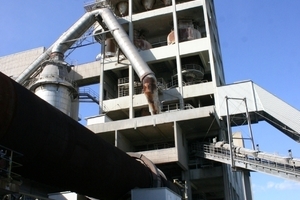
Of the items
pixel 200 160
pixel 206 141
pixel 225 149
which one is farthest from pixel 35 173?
pixel 206 141

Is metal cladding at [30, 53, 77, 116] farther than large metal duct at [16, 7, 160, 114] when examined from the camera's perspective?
Yes

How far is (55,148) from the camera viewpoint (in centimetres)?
928

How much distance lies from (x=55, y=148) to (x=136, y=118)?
65.2ft

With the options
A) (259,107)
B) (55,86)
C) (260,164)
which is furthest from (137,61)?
(260,164)

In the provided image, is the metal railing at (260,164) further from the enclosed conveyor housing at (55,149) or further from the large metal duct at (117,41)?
the enclosed conveyor housing at (55,149)

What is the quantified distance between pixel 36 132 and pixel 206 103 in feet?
92.5

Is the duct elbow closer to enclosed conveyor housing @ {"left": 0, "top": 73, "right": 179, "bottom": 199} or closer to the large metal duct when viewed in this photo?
the large metal duct

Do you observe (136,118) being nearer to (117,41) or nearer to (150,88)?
(150,88)

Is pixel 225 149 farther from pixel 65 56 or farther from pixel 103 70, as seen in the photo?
pixel 65 56

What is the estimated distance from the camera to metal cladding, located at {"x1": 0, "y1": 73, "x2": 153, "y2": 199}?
26.6 ft

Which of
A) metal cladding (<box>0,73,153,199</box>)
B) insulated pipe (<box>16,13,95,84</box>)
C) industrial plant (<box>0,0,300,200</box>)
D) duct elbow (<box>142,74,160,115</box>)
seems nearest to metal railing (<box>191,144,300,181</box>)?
industrial plant (<box>0,0,300,200</box>)

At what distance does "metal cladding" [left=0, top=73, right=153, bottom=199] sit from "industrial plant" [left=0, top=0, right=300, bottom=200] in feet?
0.10

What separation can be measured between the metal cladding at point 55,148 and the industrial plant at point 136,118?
0.03 m

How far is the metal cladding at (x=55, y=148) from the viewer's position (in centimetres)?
809
